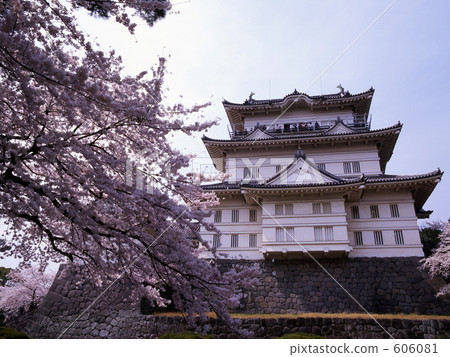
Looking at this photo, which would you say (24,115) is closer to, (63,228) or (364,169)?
(63,228)

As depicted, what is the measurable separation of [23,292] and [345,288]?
16476 mm

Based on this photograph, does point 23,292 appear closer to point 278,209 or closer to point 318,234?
point 278,209

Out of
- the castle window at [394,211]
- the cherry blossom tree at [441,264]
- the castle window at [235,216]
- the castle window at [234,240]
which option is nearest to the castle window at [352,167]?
the castle window at [394,211]

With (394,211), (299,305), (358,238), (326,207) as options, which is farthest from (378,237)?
(299,305)

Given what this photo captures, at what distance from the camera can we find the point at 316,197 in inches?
637

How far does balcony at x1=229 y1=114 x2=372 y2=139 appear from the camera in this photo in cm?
2028

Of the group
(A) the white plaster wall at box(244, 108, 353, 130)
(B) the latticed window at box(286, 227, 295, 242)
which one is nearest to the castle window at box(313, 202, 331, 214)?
(B) the latticed window at box(286, 227, 295, 242)

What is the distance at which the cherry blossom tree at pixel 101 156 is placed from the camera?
4.20 m

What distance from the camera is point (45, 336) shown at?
43.5 ft

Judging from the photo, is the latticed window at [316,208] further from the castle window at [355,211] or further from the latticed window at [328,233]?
the castle window at [355,211]

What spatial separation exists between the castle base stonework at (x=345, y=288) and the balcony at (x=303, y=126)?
8.36m

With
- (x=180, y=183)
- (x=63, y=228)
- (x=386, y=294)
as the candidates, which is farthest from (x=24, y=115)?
(x=386, y=294)

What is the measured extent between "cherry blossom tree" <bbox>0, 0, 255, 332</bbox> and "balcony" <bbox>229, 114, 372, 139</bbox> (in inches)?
593

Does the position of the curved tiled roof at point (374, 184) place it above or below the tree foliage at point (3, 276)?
above
